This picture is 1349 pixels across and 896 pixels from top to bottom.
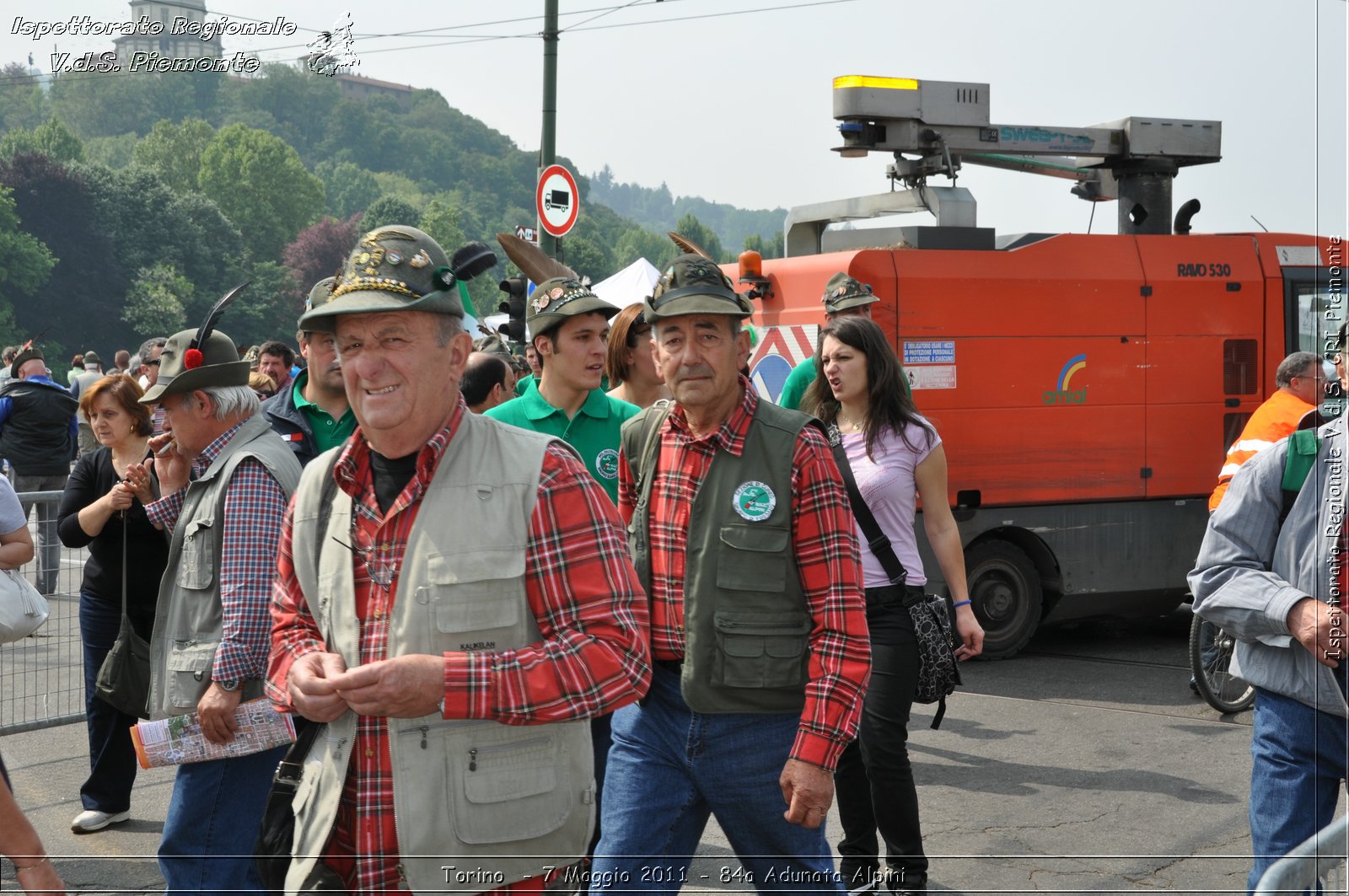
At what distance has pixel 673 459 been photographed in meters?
3.38

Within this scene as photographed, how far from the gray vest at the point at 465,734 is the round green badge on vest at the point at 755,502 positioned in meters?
0.84

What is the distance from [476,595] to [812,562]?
1.08 metres

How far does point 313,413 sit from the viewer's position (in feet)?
16.8

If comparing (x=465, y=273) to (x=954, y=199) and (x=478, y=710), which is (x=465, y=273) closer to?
(x=478, y=710)

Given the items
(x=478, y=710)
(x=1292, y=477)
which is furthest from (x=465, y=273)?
(x=1292, y=477)

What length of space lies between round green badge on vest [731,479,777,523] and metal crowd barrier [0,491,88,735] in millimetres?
5031

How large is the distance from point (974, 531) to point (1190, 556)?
5.81ft

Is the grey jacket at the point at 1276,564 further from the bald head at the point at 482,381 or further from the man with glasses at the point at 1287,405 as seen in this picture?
the man with glasses at the point at 1287,405

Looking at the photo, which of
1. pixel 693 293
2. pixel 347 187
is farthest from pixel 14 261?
pixel 347 187

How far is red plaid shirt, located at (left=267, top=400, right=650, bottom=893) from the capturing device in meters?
2.29

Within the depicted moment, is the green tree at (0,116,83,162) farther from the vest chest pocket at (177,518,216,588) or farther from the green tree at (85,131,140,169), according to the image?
the vest chest pocket at (177,518,216,588)

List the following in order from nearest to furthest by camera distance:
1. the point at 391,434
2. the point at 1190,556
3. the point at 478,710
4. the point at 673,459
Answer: the point at 478,710 → the point at 391,434 → the point at 673,459 → the point at 1190,556

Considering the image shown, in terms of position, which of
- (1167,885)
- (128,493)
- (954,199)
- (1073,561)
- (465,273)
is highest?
(954,199)

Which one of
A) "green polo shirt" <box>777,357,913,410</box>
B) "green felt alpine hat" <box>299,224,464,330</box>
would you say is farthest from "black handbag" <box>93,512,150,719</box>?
"green polo shirt" <box>777,357,913,410</box>
